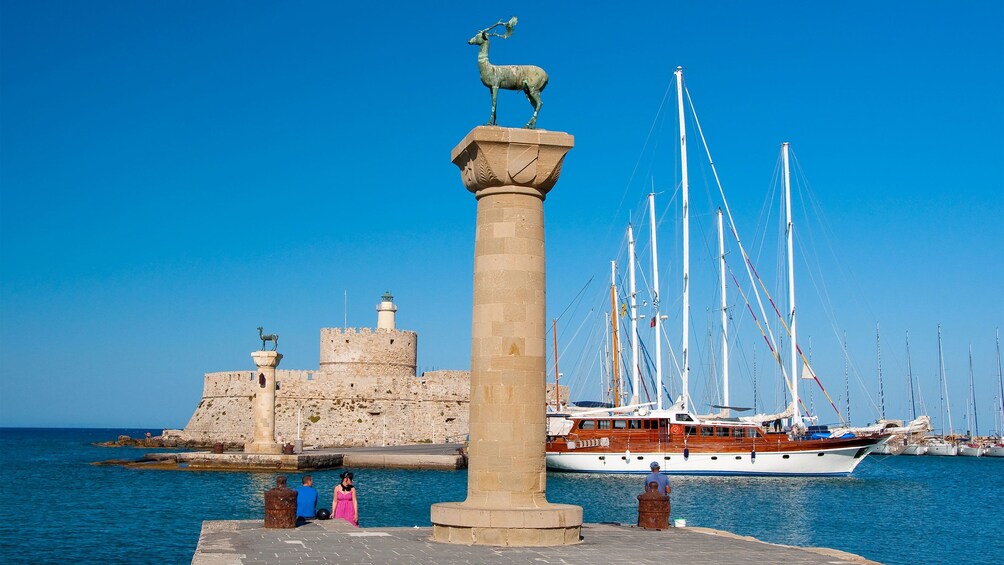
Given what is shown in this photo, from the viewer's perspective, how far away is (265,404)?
126ft

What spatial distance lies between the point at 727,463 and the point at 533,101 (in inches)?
1239

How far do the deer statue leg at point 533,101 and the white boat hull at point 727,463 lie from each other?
30850 mm

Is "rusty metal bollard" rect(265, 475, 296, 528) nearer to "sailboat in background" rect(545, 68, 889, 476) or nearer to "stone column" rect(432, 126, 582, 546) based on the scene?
"stone column" rect(432, 126, 582, 546)

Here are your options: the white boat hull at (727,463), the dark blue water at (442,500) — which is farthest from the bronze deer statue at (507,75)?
the white boat hull at (727,463)

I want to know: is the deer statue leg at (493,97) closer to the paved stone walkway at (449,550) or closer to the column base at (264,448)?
the paved stone walkway at (449,550)

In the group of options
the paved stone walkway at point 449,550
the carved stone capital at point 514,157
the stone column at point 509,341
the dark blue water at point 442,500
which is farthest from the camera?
the dark blue water at point 442,500

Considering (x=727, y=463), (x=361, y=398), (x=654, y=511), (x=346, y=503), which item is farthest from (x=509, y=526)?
(x=361, y=398)

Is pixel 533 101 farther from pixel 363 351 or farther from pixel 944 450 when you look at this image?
pixel 944 450

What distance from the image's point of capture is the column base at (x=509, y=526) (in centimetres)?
1135

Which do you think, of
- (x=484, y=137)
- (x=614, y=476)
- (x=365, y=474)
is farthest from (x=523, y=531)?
(x=614, y=476)

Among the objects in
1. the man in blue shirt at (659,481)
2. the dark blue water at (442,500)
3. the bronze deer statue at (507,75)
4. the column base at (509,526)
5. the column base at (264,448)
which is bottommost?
the dark blue water at (442,500)

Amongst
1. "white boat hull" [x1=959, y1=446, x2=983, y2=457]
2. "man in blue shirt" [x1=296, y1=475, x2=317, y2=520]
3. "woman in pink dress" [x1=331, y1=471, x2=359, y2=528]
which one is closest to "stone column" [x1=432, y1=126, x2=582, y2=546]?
"man in blue shirt" [x1=296, y1=475, x2=317, y2=520]

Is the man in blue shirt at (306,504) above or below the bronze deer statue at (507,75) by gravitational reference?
below

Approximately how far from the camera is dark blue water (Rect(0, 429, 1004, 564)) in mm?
21000
